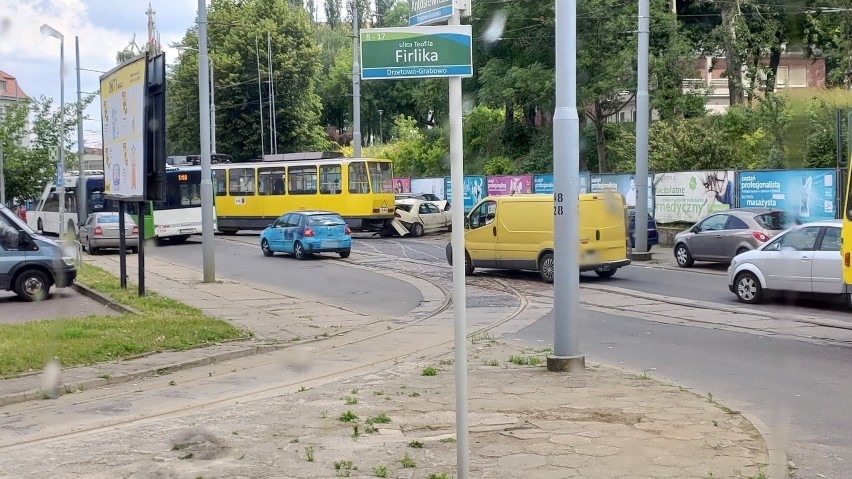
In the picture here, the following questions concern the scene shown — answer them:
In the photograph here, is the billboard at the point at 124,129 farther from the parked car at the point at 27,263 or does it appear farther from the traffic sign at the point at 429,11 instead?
the traffic sign at the point at 429,11

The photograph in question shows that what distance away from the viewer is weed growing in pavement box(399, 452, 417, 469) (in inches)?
273

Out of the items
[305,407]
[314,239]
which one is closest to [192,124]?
[314,239]

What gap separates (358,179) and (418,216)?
9.47ft

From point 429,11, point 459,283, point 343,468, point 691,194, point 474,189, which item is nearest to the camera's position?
point 459,283

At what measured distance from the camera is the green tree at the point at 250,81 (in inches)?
2512

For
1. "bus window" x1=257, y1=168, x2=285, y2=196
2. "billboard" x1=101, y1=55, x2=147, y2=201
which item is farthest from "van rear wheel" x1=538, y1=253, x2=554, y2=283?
"bus window" x1=257, y1=168, x2=285, y2=196

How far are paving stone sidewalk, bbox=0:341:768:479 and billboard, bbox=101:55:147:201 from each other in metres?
9.70

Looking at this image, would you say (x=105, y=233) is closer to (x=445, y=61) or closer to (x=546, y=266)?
(x=546, y=266)

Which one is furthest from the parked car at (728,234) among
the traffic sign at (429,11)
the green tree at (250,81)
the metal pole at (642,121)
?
the green tree at (250,81)

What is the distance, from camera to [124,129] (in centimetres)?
1916

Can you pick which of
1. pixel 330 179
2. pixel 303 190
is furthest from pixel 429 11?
pixel 303 190

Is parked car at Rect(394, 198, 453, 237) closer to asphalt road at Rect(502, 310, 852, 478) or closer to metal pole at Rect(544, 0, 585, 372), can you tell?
asphalt road at Rect(502, 310, 852, 478)

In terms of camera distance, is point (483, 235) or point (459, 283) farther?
point (483, 235)

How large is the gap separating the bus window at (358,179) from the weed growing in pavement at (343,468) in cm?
3202
